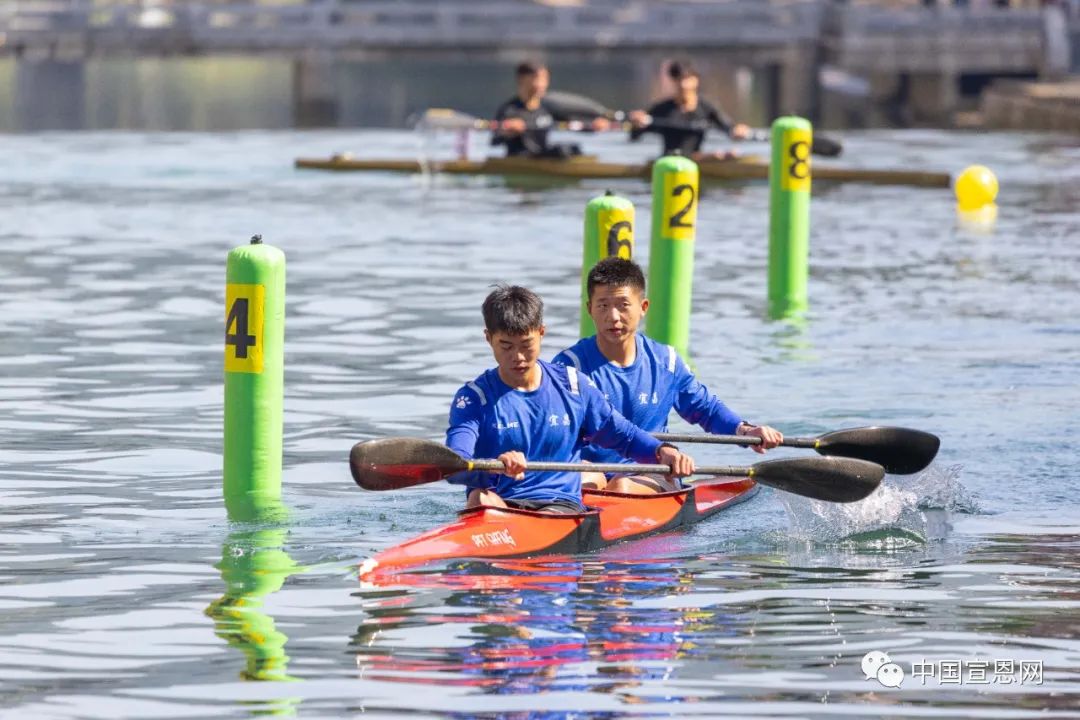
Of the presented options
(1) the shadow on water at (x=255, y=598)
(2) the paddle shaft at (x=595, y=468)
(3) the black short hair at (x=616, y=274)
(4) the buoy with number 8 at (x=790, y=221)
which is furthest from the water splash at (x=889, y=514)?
(4) the buoy with number 8 at (x=790, y=221)

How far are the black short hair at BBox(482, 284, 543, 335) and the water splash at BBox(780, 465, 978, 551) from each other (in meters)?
2.18

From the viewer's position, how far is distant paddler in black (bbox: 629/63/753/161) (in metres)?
28.8

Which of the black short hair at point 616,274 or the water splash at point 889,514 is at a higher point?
the black short hair at point 616,274

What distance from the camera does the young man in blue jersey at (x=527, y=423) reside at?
10180 millimetres

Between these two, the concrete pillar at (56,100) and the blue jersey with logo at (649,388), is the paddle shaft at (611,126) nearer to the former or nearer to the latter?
the blue jersey with logo at (649,388)

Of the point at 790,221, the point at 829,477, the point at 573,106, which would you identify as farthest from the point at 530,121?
the point at 829,477

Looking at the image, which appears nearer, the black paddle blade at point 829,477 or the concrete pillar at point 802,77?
the black paddle blade at point 829,477

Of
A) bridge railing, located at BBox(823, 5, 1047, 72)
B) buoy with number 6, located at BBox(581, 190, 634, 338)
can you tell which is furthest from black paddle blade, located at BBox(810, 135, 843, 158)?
bridge railing, located at BBox(823, 5, 1047, 72)

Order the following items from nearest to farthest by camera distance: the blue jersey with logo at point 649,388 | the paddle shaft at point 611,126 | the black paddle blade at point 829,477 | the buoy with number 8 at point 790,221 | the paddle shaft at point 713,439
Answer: the black paddle blade at point 829,477 → the paddle shaft at point 713,439 → the blue jersey with logo at point 649,388 → the buoy with number 8 at point 790,221 → the paddle shaft at point 611,126

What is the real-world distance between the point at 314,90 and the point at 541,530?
126ft

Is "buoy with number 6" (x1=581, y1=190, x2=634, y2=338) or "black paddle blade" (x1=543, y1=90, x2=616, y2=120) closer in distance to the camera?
"buoy with number 6" (x1=581, y1=190, x2=634, y2=338)

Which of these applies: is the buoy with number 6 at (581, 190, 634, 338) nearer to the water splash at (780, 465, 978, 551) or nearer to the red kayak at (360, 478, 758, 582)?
the water splash at (780, 465, 978, 551)

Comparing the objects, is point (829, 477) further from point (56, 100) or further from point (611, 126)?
point (56, 100)

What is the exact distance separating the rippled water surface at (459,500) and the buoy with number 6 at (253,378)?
0.79 feet
